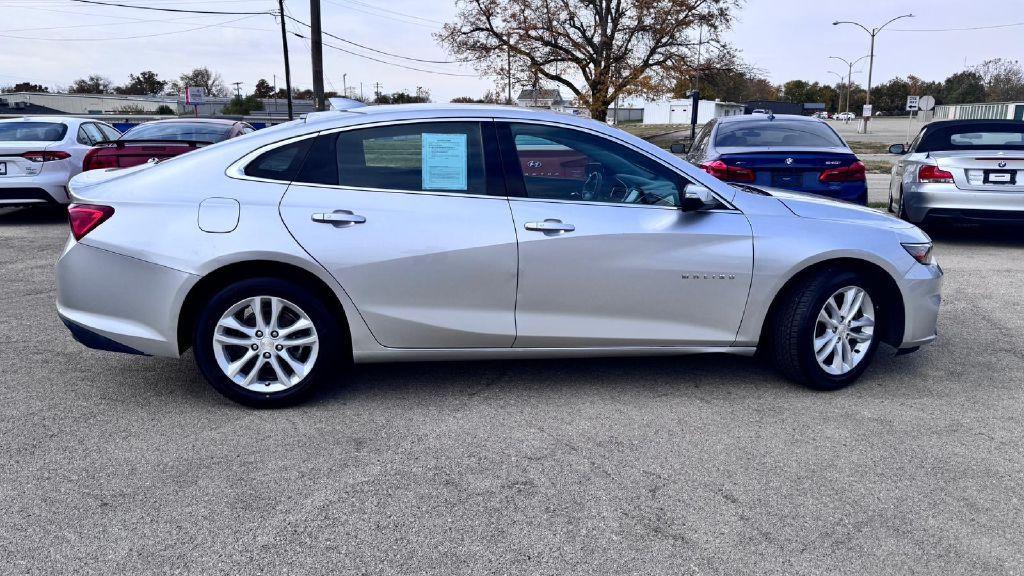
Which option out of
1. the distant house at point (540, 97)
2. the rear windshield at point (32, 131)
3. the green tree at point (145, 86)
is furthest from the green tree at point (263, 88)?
the rear windshield at point (32, 131)

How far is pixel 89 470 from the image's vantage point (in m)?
3.61

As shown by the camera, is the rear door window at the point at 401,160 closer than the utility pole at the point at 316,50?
Yes

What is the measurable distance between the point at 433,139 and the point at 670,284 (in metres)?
1.47

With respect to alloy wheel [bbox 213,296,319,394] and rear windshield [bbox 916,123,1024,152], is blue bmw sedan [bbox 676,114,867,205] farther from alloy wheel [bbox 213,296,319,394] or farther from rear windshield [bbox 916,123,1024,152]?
alloy wheel [bbox 213,296,319,394]

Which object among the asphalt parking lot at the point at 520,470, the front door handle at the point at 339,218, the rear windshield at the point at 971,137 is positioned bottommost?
the asphalt parking lot at the point at 520,470

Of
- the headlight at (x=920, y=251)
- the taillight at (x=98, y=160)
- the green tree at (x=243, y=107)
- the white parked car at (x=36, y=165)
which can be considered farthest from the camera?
the green tree at (x=243, y=107)

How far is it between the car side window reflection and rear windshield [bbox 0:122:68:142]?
977 centimetres

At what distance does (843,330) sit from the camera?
15.3ft

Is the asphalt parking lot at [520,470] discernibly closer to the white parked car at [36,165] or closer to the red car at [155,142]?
the red car at [155,142]

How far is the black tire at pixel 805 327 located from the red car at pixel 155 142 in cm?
771

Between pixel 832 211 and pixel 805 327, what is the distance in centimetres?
73

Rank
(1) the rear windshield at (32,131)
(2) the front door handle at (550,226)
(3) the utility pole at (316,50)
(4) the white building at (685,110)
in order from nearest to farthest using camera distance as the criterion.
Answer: (2) the front door handle at (550,226) → (1) the rear windshield at (32,131) → (3) the utility pole at (316,50) → (4) the white building at (685,110)

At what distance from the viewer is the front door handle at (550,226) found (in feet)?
14.0

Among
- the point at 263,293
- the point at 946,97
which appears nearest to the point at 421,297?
the point at 263,293
